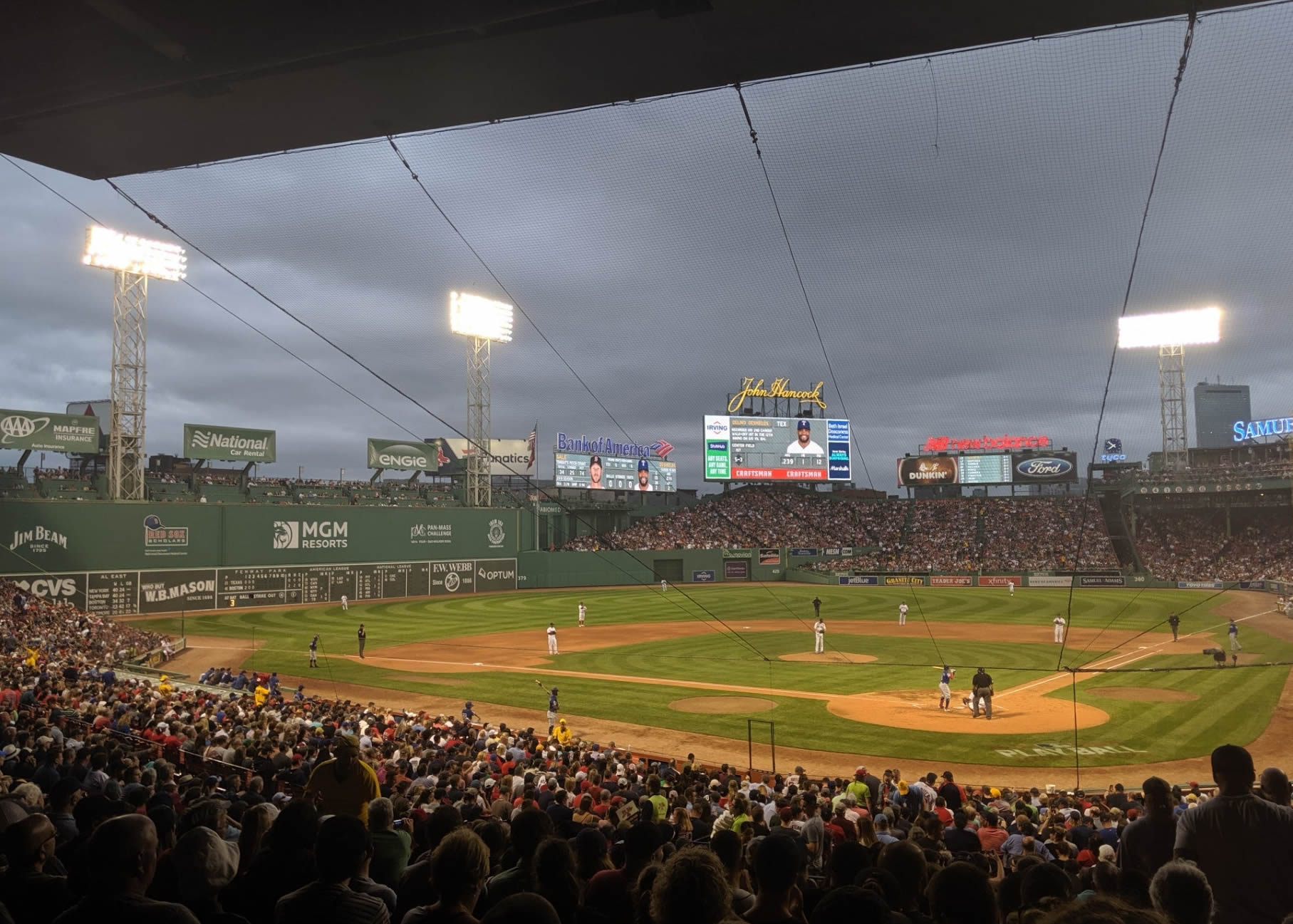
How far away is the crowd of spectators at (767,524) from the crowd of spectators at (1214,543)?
20.2m

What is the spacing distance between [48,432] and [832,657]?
4415 centimetres

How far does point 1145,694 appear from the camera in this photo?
76.3 ft

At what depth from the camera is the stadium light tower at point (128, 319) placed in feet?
142

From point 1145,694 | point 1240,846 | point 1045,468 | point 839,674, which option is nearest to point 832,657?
point 839,674

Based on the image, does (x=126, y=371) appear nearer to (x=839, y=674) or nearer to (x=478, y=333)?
(x=478, y=333)

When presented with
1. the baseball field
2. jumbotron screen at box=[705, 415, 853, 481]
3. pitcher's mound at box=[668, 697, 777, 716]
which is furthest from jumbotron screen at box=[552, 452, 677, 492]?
pitcher's mound at box=[668, 697, 777, 716]

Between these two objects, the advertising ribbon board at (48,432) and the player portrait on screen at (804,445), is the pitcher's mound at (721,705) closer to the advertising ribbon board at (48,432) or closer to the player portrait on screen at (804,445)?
the advertising ribbon board at (48,432)

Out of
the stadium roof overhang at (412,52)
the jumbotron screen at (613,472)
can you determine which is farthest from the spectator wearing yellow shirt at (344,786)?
the jumbotron screen at (613,472)

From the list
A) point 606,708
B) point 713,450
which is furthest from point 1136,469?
point 606,708

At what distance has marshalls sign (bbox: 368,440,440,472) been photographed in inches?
2491

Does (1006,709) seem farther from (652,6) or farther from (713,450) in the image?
(713,450)

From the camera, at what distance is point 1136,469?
6875 cm

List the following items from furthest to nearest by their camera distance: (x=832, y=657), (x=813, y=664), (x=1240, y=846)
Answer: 1. (x=832, y=657)
2. (x=813, y=664)
3. (x=1240, y=846)

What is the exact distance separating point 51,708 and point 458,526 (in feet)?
151
